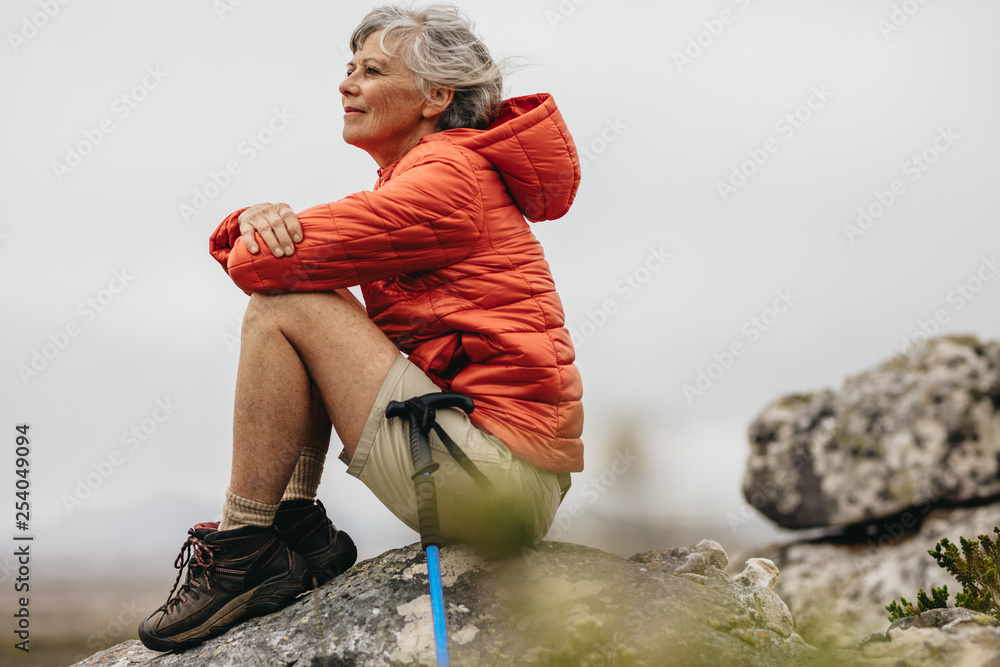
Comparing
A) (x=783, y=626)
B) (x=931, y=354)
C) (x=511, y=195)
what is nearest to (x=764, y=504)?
(x=931, y=354)

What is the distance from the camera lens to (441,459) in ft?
8.25

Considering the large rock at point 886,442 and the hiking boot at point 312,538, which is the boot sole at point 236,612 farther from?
the large rock at point 886,442

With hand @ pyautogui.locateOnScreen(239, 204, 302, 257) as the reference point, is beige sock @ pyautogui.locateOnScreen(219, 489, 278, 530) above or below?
below

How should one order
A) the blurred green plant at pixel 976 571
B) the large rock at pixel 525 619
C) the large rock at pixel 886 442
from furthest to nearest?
the large rock at pixel 886 442 → the blurred green plant at pixel 976 571 → the large rock at pixel 525 619

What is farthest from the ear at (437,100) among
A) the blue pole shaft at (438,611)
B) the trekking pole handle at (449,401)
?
the blue pole shaft at (438,611)

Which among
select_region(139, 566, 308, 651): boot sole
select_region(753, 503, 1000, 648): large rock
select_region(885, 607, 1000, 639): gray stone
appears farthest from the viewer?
select_region(753, 503, 1000, 648): large rock

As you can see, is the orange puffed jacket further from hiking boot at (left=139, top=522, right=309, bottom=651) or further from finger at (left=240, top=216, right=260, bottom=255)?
hiking boot at (left=139, top=522, right=309, bottom=651)

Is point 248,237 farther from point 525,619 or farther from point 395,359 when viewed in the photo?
point 525,619

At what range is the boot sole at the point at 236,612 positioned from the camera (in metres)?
2.72

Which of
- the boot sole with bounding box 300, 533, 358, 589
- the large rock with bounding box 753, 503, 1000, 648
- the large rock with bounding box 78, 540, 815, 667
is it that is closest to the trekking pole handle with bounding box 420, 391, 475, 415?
the large rock with bounding box 78, 540, 815, 667

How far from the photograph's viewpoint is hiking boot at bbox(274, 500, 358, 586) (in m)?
2.88

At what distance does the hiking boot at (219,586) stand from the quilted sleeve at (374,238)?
0.91 m

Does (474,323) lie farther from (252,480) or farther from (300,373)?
(252,480)

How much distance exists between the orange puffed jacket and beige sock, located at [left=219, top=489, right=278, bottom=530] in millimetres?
732
